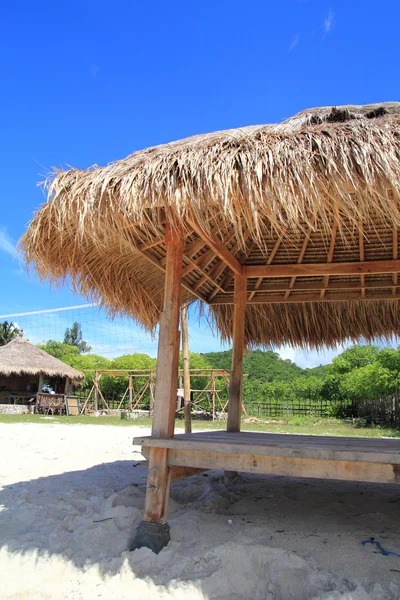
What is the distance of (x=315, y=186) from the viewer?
2.44 meters

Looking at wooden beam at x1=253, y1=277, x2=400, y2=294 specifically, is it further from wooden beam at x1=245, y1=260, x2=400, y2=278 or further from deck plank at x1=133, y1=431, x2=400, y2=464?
deck plank at x1=133, y1=431, x2=400, y2=464

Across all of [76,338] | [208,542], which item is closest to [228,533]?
[208,542]

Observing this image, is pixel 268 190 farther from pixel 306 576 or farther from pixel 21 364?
pixel 21 364

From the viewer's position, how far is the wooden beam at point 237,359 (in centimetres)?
438

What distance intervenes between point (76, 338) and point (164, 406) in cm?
4722

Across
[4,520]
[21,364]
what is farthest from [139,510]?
[21,364]

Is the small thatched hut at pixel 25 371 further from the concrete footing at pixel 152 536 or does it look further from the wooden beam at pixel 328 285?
the concrete footing at pixel 152 536

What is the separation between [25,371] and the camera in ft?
59.7

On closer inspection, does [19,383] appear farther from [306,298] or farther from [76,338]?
A: [76,338]

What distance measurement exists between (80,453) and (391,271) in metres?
4.59

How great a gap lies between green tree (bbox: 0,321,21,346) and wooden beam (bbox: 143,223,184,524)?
32574 mm

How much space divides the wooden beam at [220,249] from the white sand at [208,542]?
6.21ft

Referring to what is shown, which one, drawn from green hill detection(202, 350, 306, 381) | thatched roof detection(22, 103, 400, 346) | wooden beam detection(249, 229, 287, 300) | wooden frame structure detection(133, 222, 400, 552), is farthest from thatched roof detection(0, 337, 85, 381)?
wooden frame structure detection(133, 222, 400, 552)

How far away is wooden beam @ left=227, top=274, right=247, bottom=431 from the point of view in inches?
172
